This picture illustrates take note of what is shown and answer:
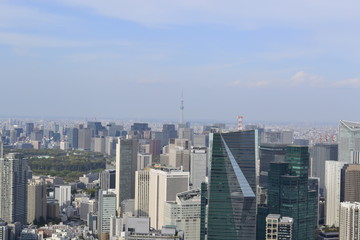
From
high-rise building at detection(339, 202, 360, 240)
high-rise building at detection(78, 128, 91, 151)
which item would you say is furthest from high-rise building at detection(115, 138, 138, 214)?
high-rise building at detection(78, 128, 91, 151)

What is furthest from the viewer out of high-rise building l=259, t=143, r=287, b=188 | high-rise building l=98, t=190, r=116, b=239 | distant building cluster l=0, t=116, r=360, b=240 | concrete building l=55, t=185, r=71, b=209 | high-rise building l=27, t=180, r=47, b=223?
concrete building l=55, t=185, r=71, b=209

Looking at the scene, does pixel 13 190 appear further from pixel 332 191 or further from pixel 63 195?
pixel 332 191

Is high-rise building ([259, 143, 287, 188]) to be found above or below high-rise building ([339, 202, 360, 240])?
above

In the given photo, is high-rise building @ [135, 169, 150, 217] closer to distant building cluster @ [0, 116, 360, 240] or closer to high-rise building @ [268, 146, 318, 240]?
distant building cluster @ [0, 116, 360, 240]

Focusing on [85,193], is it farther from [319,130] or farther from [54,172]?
[319,130]

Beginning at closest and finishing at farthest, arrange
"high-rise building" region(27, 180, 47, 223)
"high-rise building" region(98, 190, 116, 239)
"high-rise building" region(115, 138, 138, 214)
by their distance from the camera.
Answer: "high-rise building" region(98, 190, 116, 239)
"high-rise building" region(27, 180, 47, 223)
"high-rise building" region(115, 138, 138, 214)

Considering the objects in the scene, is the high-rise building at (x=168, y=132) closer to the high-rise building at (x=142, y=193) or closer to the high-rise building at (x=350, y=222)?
the high-rise building at (x=142, y=193)
